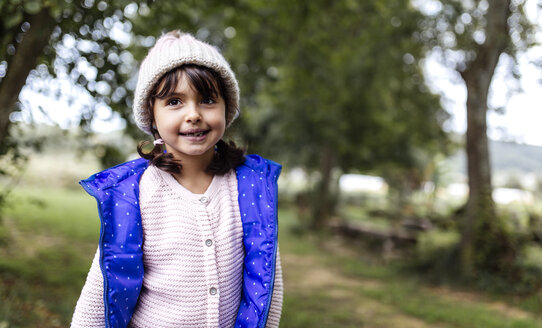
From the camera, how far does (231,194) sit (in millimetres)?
1868

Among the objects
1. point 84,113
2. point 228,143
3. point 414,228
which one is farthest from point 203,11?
point 414,228

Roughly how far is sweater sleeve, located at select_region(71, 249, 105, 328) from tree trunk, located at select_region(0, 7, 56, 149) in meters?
2.82

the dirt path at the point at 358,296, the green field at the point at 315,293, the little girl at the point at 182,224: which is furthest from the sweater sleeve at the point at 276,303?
the dirt path at the point at 358,296

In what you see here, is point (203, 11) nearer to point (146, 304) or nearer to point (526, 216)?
point (146, 304)

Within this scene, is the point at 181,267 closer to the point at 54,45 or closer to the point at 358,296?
the point at 54,45

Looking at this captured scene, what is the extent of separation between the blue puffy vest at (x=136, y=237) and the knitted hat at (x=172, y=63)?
9.9 inches

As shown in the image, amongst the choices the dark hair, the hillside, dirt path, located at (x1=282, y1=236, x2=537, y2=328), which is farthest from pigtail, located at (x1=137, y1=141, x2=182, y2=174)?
the hillside

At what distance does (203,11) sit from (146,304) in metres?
5.32

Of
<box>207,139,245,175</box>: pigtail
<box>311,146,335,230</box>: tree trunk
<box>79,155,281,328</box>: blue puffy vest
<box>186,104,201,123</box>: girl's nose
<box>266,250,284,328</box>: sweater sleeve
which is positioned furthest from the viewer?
<box>311,146,335,230</box>: tree trunk

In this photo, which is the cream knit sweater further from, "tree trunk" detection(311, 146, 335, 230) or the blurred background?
"tree trunk" detection(311, 146, 335, 230)

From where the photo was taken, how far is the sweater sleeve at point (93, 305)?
1.59m

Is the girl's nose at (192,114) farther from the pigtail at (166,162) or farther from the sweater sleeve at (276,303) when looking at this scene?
the sweater sleeve at (276,303)

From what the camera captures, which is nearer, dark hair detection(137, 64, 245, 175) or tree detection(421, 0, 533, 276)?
dark hair detection(137, 64, 245, 175)

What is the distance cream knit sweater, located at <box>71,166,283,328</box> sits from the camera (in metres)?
1.64
